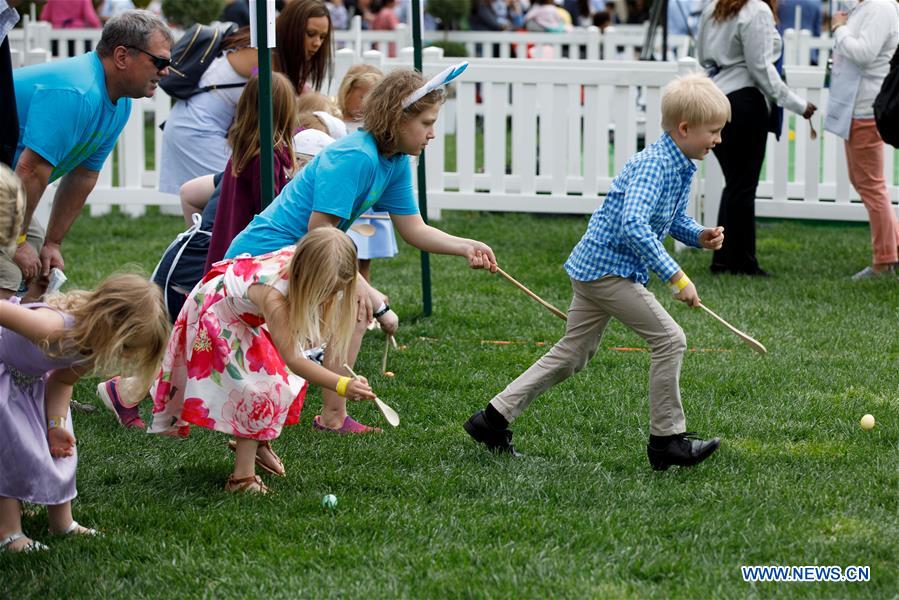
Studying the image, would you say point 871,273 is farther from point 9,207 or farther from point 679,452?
point 9,207

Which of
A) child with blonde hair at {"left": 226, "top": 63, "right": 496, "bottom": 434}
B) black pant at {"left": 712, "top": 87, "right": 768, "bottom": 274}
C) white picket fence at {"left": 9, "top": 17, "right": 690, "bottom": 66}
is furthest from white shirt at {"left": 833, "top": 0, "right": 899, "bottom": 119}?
white picket fence at {"left": 9, "top": 17, "right": 690, "bottom": 66}

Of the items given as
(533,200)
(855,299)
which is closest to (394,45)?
(533,200)

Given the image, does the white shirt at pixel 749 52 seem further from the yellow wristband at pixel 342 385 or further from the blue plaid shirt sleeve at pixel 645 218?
the yellow wristband at pixel 342 385

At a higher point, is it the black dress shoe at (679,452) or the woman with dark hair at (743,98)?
the woman with dark hair at (743,98)

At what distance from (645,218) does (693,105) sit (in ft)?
1.40

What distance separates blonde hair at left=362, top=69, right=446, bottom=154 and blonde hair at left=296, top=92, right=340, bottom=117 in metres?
1.46

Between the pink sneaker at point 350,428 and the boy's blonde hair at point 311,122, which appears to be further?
the boy's blonde hair at point 311,122

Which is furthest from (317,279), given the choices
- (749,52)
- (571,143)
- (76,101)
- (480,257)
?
(571,143)

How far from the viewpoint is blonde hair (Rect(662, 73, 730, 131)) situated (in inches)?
169

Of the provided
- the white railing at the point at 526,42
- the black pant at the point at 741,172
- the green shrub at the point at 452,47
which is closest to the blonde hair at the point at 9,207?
the black pant at the point at 741,172

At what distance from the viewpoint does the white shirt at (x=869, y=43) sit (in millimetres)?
7648

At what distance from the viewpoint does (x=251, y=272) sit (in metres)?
4.17

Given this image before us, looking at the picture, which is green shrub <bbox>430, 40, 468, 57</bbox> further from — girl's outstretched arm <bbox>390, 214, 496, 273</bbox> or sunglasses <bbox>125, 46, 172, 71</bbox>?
girl's outstretched arm <bbox>390, 214, 496, 273</bbox>

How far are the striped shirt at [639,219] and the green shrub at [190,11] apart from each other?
12.0m
